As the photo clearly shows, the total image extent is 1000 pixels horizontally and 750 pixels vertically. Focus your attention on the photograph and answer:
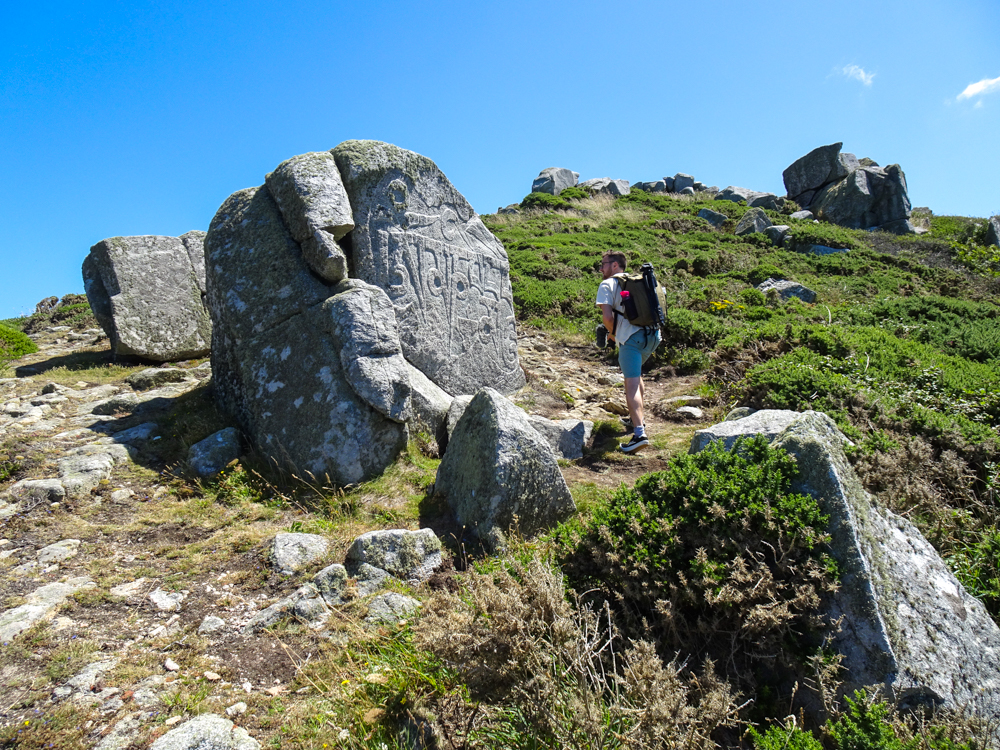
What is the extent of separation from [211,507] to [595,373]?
22.2ft

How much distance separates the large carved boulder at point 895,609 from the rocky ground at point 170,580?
8.41 feet

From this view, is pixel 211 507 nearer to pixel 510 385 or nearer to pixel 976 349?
pixel 510 385

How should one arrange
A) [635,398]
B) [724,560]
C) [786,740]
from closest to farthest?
[786,740] < [724,560] < [635,398]

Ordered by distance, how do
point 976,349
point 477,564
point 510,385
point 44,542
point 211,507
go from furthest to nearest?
point 976,349 < point 510,385 < point 211,507 < point 44,542 < point 477,564

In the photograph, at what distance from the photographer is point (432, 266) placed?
7.94 m

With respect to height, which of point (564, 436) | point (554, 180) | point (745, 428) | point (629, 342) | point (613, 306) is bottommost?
point (564, 436)

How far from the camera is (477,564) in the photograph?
4148 mm

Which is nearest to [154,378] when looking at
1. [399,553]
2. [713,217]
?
[399,553]

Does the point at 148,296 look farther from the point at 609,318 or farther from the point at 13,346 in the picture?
the point at 609,318

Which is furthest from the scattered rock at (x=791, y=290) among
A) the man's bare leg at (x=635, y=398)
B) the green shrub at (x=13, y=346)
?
the green shrub at (x=13, y=346)

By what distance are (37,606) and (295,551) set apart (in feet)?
5.43

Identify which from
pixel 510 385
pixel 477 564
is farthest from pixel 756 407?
pixel 477 564

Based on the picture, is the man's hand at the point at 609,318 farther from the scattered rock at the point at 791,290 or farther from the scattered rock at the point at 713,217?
the scattered rock at the point at 713,217

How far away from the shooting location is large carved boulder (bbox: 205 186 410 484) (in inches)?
236
